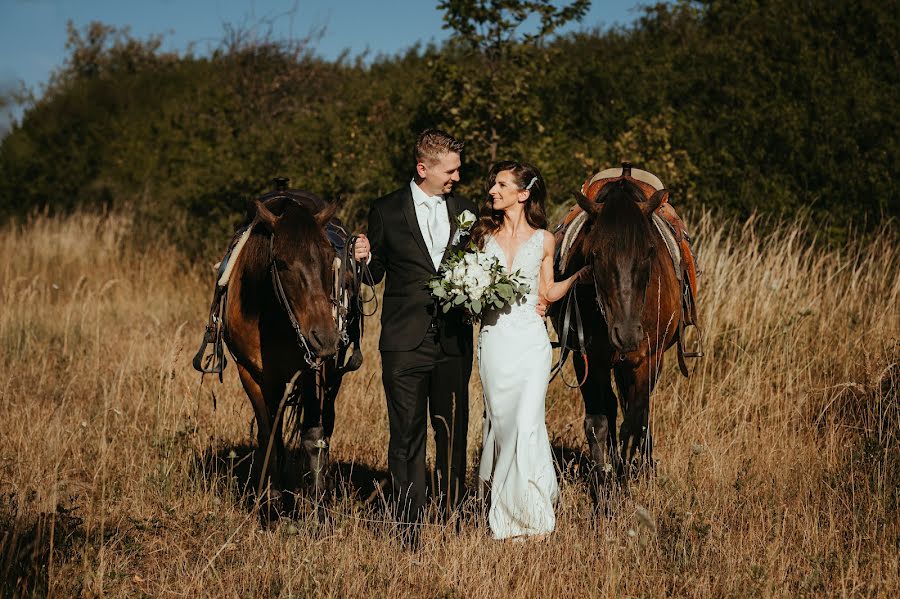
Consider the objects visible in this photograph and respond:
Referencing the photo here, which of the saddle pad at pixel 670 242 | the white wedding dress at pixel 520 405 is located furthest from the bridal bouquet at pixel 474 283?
the saddle pad at pixel 670 242

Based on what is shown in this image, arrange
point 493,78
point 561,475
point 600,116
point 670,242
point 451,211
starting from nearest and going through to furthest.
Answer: point 451,211 → point 561,475 → point 670,242 → point 493,78 → point 600,116

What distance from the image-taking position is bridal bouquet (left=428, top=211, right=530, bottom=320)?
4.29 m

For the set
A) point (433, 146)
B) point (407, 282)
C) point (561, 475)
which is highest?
point (433, 146)

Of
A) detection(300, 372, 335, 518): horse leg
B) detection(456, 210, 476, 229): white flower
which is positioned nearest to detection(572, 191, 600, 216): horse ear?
detection(456, 210, 476, 229): white flower

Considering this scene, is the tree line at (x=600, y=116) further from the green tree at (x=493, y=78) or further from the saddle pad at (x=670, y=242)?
the saddle pad at (x=670, y=242)

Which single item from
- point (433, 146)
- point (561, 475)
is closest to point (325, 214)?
point (433, 146)

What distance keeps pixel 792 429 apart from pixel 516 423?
2.67m

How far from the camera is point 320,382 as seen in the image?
5.07 m

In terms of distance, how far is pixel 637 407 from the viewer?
5.22m

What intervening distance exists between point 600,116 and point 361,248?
9.78 m

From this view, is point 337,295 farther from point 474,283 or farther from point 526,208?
point 526,208

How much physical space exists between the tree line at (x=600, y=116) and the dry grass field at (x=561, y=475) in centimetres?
211

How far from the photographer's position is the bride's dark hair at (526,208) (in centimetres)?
462

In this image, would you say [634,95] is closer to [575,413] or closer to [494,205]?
[575,413]
